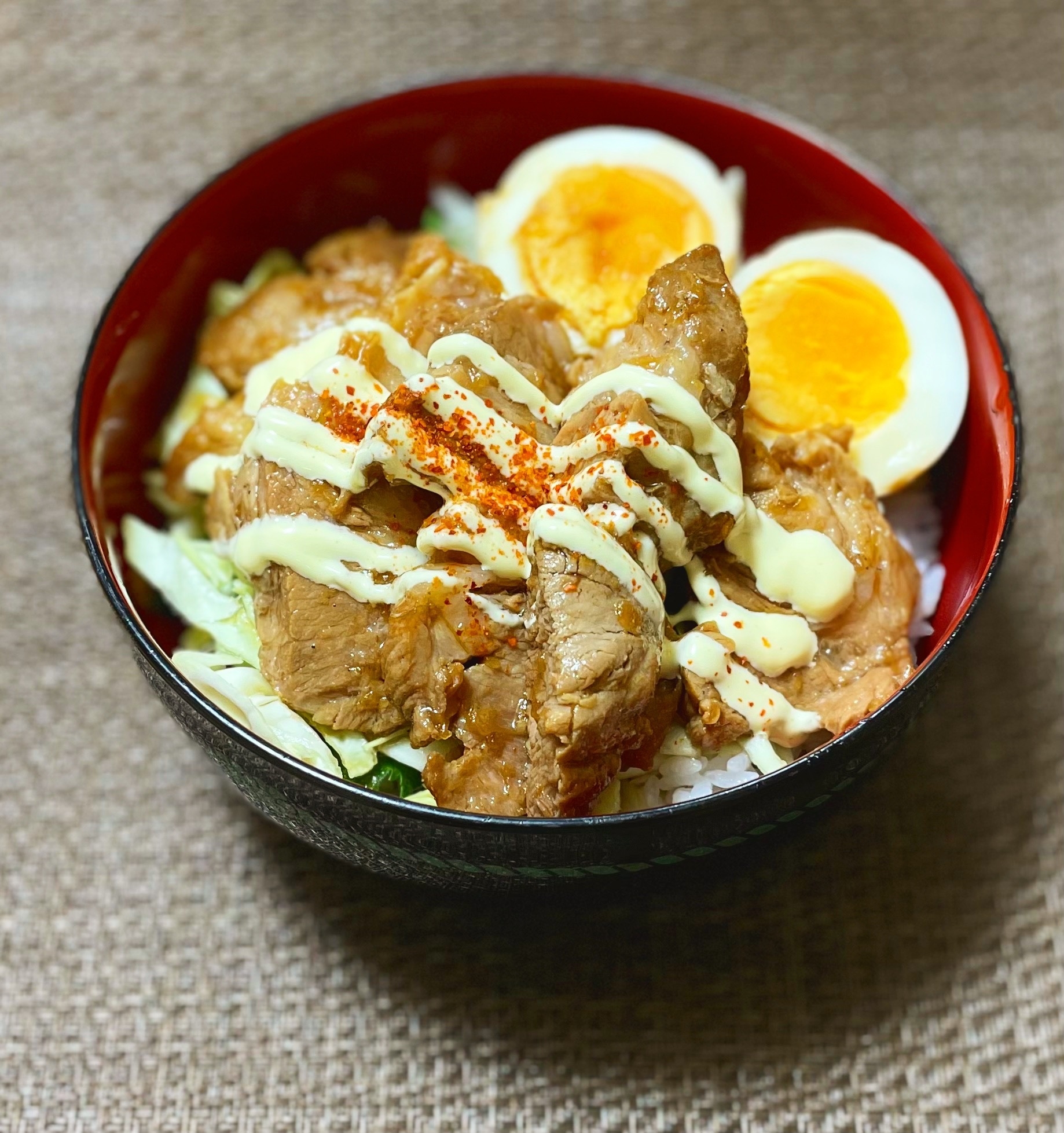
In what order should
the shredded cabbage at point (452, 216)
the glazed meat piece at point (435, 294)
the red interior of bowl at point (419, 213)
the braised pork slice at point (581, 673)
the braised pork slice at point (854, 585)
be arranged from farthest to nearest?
the shredded cabbage at point (452, 216)
the red interior of bowl at point (419, 213)
the glazed meat piece at point (435, 294)
the braised pork slice at point (854, 585)
the braised pork slice at point (581, 673)

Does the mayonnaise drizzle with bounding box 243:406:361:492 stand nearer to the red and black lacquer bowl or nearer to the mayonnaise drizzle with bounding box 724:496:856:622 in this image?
the red and black lacquer bowl

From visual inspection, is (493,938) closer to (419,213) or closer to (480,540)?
(480,540)

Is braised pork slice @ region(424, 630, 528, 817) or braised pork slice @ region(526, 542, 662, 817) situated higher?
braised pork slice @ region(526, 542, 662, 817)

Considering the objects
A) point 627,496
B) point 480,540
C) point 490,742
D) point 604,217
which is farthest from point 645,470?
point 604,217

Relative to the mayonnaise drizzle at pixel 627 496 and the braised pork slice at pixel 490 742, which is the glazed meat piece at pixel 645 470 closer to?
the mayonnaise drizzle at pixel 627 496

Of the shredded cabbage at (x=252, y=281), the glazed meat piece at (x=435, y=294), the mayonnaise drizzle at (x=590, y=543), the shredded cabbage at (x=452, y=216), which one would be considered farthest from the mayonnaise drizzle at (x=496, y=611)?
the shredded cabbage at (x=452, y=216)

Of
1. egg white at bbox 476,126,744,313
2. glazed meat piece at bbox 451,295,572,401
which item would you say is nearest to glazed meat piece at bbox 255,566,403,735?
glazed meat piece at bbox 451,295,572,401

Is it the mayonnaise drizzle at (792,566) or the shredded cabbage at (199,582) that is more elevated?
the mayonnaise drizzle at (792,566)
